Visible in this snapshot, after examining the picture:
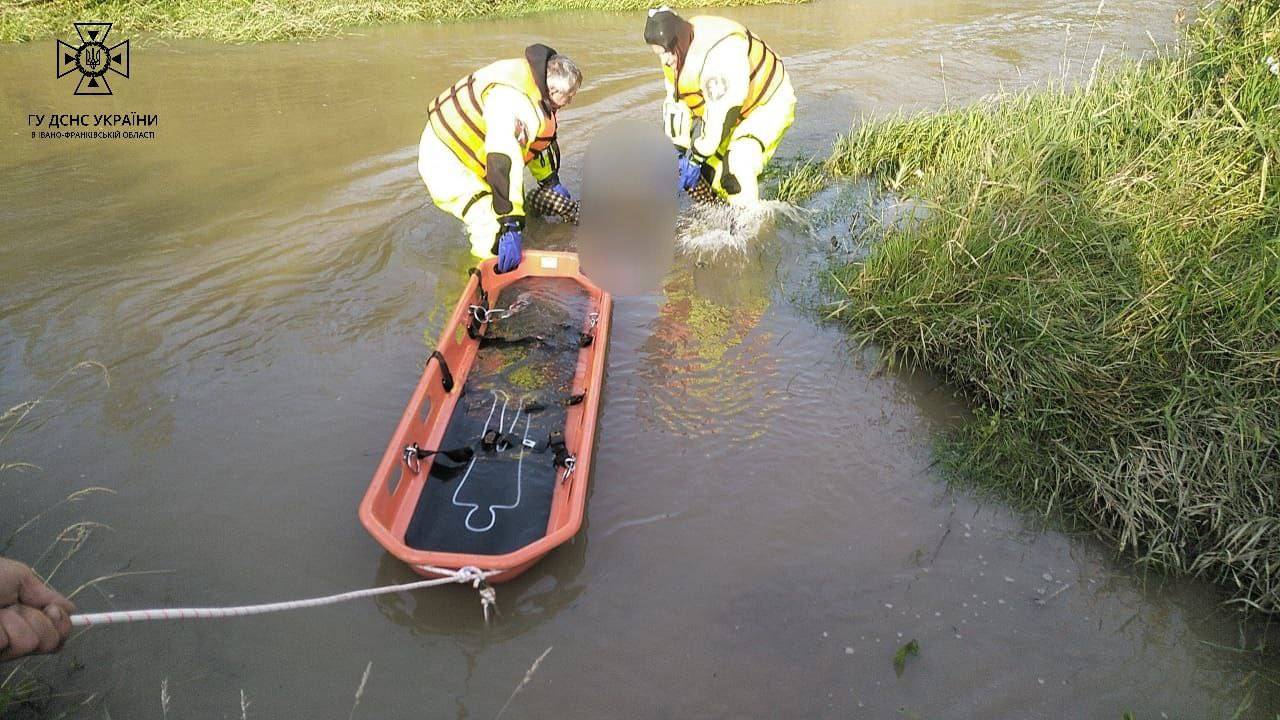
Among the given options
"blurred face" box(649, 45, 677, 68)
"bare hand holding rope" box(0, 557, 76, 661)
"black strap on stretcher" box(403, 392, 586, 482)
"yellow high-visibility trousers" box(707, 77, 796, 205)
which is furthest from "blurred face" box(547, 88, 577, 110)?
"bare hand holding rope" box(0, 557, 76, 661)

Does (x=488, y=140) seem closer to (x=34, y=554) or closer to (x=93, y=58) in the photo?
(x=34, y=554)

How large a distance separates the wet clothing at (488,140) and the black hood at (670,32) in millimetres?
898

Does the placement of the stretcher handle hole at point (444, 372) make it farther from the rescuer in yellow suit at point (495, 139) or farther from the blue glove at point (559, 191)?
the blue glove at point (559, 191)

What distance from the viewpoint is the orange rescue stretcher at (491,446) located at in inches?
127

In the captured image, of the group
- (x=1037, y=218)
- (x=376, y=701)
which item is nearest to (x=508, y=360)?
(x=376, y=701)

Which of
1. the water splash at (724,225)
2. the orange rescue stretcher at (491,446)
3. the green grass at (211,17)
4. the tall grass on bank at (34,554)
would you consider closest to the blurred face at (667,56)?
the water splash at (724,225)

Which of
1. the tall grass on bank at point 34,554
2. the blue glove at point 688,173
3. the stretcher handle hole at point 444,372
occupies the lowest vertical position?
the tall grass on bank at point 34,554

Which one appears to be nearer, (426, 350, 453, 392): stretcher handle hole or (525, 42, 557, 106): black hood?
(426, 350, 453, 392): stretcher handle hole

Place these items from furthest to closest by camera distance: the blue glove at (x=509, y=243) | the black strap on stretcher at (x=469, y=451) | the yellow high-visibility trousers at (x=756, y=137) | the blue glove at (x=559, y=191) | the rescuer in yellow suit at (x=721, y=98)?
the blue glove at (x=559, y=191) < the yellow high-visibility trousers at (x=756, y=137) < the rescuer in yellow suit at (x=721, y=98) < the blue glove at (x=509, y=243) < the black strap on stretcher at (x=469, y=451)

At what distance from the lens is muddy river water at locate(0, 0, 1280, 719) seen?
2.91 m

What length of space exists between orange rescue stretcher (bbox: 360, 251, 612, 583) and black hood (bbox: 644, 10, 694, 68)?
189cm

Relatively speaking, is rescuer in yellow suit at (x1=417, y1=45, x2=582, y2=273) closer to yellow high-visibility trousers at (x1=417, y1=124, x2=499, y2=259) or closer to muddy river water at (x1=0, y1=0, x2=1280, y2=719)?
yellow high-visibility trousers at (x1=417, y1=124, x2=499, y2=259)

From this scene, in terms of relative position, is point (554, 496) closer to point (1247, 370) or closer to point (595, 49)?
point (1247, 370)

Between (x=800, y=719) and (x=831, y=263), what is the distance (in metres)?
3.73
